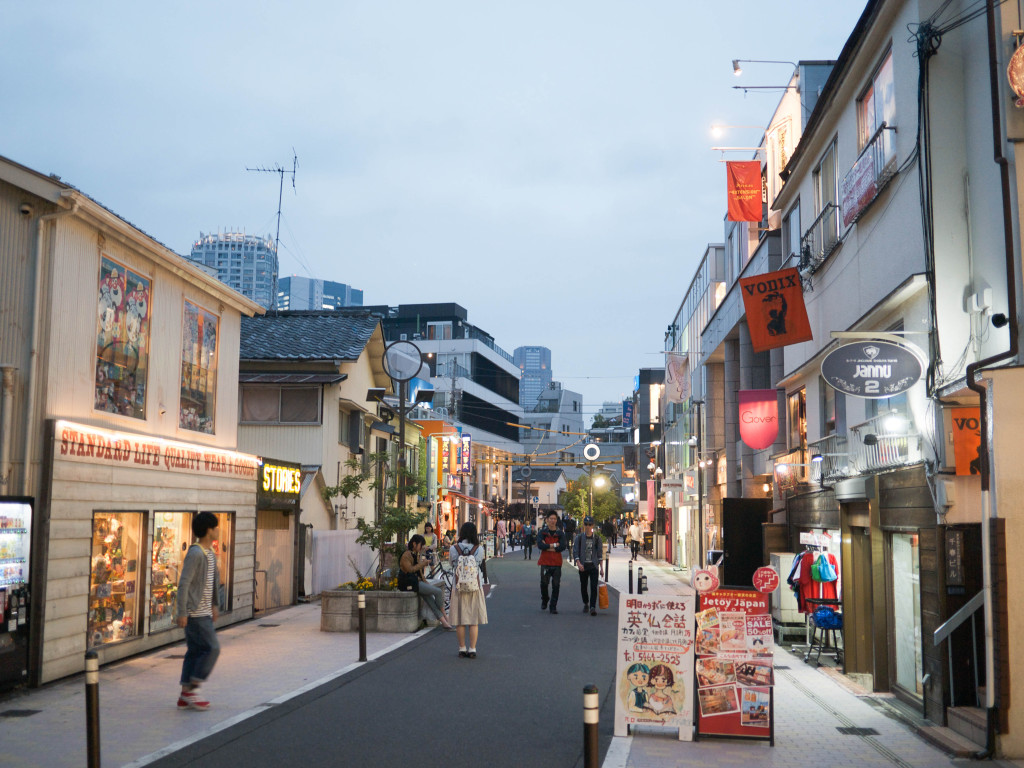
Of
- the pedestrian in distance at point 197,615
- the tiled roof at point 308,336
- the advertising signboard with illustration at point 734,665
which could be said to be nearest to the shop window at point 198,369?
the pedestrian in distance at point 197,615

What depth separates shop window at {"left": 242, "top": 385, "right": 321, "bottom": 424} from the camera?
27.2 m

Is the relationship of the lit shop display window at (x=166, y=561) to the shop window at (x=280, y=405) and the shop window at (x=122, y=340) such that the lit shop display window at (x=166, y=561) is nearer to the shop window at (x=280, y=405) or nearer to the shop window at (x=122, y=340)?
the shop window at (x=122, y=340)

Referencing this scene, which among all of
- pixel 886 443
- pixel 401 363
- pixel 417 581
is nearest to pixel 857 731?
pixel 886 443

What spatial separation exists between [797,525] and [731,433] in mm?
11923

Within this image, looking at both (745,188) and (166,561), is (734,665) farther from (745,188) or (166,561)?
(745,188)

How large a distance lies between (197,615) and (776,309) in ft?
33.8

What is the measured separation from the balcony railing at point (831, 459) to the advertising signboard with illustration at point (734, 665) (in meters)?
4.88

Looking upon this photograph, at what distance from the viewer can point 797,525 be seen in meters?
18.1

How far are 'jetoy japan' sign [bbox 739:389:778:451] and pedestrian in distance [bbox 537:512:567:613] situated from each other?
5.09 m

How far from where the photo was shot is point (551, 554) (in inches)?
813

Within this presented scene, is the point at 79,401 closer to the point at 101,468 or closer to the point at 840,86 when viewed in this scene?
the point at 101,468

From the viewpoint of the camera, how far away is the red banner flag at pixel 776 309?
1584 centimetres

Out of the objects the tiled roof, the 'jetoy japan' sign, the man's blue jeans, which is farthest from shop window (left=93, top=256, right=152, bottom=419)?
the 'jetoy japan' sign

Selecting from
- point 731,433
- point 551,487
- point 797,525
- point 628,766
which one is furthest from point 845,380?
point 551,487
